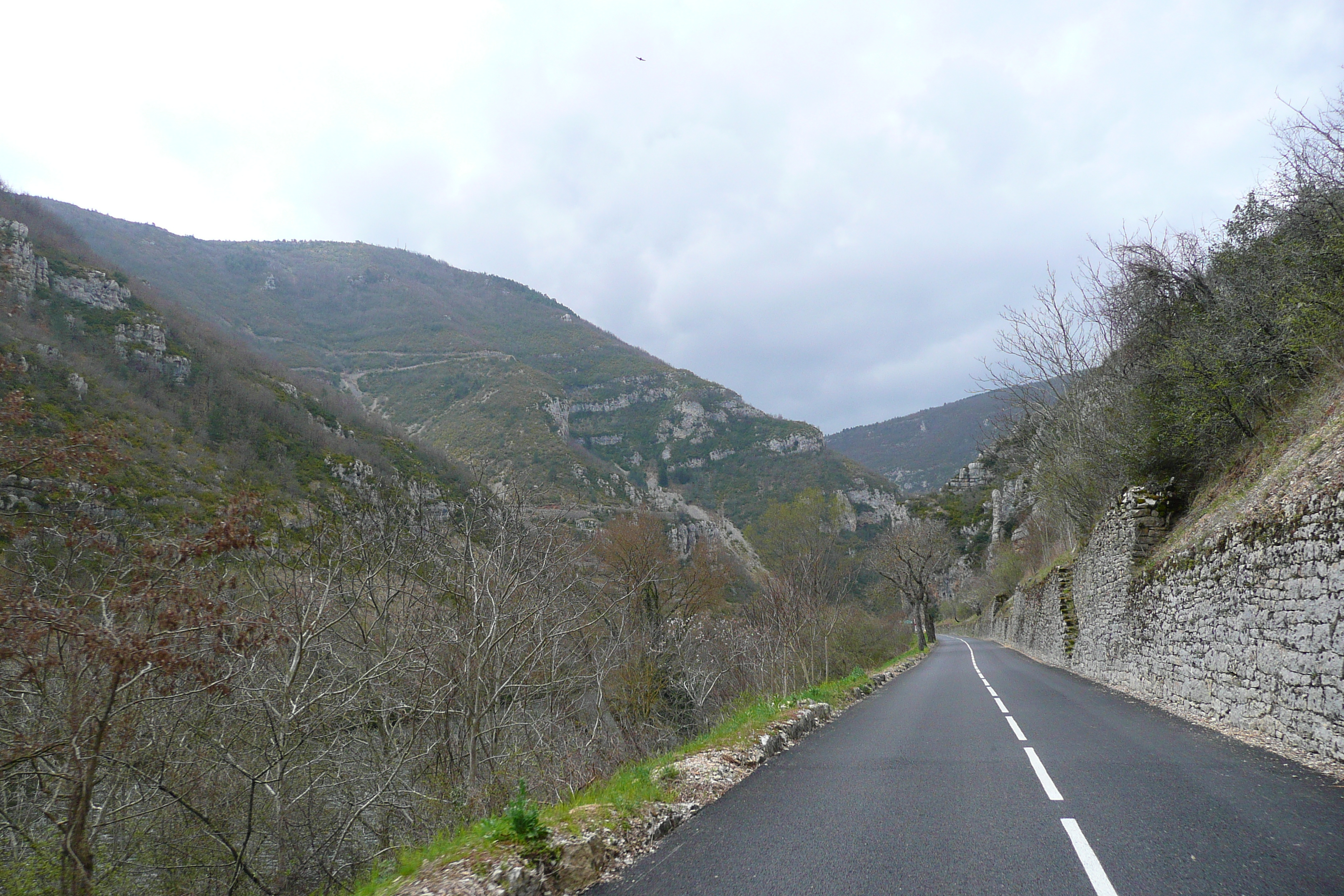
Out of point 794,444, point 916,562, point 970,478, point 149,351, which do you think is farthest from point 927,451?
point 149,351

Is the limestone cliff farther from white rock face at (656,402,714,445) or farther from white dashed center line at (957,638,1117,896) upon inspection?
white rock face at (656,402,714,445)

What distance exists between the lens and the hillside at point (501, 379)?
277 feet

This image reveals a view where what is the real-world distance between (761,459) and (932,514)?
48286mm

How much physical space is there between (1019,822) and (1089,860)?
3.10 ft

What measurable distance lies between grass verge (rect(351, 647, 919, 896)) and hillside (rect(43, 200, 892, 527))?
44352 mm

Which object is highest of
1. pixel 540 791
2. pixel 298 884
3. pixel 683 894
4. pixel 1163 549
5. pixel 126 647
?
pixel 1163 549

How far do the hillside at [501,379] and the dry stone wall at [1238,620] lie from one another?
4174cm

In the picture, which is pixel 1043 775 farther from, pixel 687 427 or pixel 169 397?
pixel 687 427

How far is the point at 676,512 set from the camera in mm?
66812

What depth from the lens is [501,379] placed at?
102 meters

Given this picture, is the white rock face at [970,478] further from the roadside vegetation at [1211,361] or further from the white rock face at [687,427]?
the roadside vegetation at [1211,361]

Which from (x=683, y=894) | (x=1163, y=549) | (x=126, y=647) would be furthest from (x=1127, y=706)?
(x=126, y=647)

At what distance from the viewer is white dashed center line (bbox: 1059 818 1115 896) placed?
12.2ft

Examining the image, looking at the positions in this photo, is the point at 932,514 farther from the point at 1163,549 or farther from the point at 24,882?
the point at 24,882
